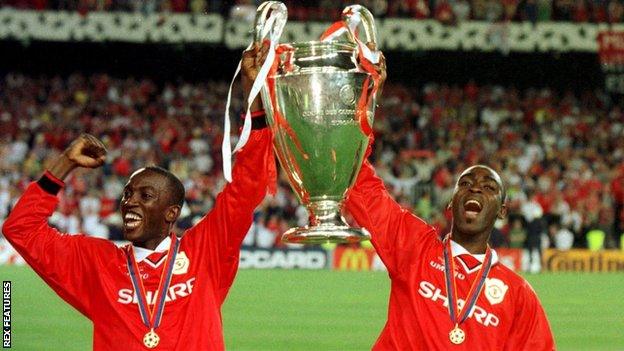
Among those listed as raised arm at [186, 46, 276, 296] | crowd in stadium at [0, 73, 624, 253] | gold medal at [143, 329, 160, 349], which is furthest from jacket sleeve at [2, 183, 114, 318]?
crowd in stadium at [0, 73, 624, 253]

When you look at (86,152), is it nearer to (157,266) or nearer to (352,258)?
(157,266)

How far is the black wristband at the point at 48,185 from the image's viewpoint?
3.99 m

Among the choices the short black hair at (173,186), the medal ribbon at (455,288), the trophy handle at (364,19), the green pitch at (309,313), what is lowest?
the green pitch at (309,313)

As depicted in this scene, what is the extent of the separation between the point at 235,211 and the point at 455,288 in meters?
0.81

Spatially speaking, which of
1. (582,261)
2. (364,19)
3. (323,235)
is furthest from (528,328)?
(582,261)

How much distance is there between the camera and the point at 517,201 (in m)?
18.5

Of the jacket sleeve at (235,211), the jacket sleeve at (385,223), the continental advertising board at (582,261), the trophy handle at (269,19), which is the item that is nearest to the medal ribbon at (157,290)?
the jacket sleeve at (235,211)

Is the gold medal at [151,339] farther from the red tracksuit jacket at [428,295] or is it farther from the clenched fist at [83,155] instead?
the red tracksuit jacket at [428,295]

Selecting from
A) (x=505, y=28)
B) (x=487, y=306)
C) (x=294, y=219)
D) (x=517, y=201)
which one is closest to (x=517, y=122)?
(x=505, y=28)

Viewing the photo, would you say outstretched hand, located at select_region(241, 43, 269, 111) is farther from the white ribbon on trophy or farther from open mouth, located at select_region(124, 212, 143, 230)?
open mouth, located at select_region(124, 212, 143, 230)

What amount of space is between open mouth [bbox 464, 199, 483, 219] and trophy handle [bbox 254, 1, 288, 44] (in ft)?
3.24

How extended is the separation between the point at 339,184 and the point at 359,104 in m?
0.28

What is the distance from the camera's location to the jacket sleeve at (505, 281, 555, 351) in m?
4.02

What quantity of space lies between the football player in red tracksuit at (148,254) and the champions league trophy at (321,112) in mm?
221
